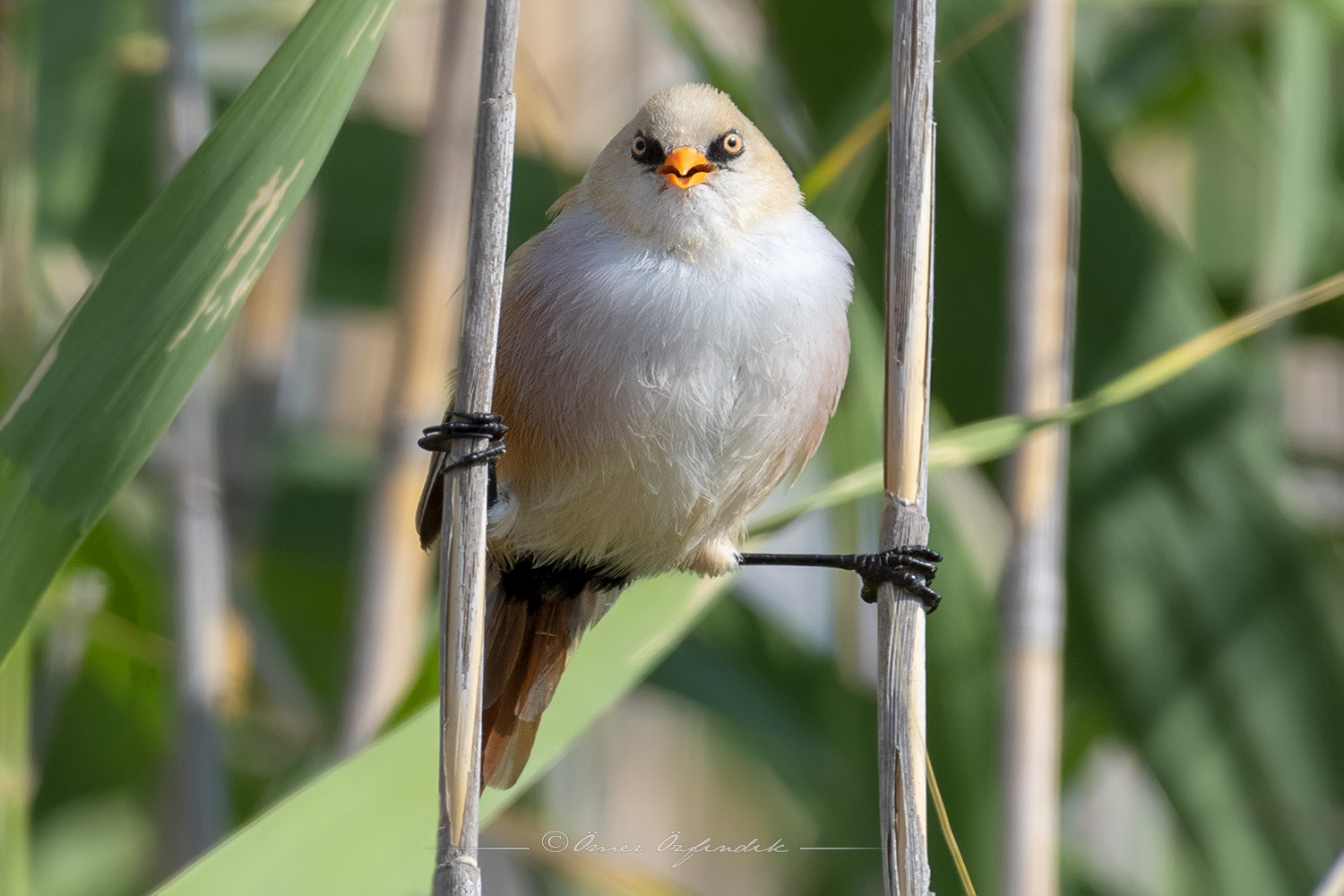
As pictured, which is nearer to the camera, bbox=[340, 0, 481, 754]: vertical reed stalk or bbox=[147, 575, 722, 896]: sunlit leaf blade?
bbox=[147, 575, 722, 896]: sunlit leaf blade

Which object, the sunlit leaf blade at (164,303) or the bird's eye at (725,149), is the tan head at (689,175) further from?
the sunlit leaf blade at (164,303)

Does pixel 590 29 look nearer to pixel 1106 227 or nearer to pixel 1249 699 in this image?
pixel 1106 227

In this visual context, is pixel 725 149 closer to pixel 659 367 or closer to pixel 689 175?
pixel 689 175

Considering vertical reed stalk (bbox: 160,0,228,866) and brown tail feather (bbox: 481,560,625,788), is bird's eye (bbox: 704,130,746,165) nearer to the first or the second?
brown tail feather (bbox: 481,560,625,788)

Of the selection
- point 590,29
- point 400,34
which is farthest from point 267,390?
point 590,29

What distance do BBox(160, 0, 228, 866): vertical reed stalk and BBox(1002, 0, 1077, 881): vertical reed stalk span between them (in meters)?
1.06

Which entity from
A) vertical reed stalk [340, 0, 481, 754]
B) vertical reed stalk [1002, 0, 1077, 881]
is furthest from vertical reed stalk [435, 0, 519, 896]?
vertical reed stalk [340, 0, 481, 754]

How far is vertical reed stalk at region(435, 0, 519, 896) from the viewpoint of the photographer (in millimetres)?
909

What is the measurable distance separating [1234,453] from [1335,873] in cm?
→ 62

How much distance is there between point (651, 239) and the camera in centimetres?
116

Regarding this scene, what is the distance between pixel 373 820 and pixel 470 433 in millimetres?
317

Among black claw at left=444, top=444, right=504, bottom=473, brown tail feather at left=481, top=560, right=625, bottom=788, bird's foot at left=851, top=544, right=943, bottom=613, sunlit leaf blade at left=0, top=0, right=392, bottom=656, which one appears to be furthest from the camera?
brown tail feather at left=481, top=560, right=625, bottom=788

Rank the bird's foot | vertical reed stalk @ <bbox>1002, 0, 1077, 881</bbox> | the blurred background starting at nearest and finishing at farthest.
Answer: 1. the bird's foot
2. vertical reed stalk @ <bbox>1002, 0, 1077, 881</bbox>
3. the blurred background

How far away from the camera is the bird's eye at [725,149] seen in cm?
119
